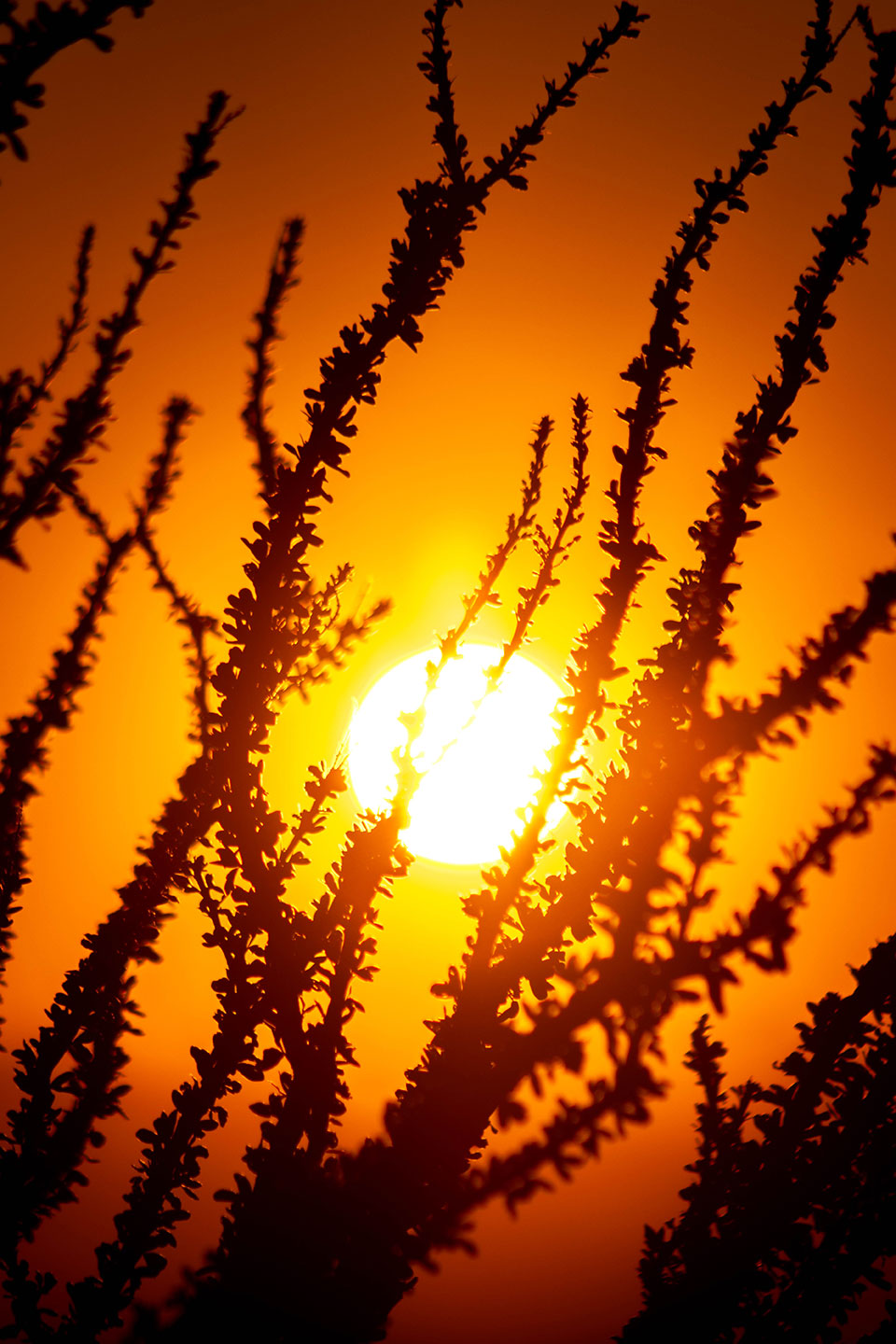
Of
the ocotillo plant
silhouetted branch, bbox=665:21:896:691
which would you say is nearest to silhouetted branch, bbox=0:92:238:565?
the ocotillo plant

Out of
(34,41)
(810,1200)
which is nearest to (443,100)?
(34,41)

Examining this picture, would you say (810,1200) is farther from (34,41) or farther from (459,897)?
(34,41)

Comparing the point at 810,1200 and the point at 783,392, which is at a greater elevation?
the point at 783,392

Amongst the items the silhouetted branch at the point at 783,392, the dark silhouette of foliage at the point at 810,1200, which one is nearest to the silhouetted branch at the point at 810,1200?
the dark silhouette of foliage at the point at 810,1200

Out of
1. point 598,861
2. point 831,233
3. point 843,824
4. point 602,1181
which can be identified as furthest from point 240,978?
point 602,1181

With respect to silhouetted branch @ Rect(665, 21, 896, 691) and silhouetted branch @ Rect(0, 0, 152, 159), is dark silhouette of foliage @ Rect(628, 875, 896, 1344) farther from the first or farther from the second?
silhouetted branch @ Rect(0, 0, 152, 159)

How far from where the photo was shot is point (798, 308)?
232 cm

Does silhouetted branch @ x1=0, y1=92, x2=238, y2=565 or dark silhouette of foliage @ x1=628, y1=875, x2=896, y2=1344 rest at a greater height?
silhouetted branch @ x1=0, y1=92, x2=238, y2=565

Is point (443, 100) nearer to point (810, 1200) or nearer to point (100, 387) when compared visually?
point (100, 387)

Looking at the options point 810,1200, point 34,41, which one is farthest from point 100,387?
point 810,1200

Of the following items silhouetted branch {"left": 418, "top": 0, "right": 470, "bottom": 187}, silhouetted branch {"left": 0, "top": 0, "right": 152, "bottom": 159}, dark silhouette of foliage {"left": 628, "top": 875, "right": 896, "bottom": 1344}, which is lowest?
dark silhouette of foliage {"left": 628, "top": 875, "right": 896, "bottom": 1344}

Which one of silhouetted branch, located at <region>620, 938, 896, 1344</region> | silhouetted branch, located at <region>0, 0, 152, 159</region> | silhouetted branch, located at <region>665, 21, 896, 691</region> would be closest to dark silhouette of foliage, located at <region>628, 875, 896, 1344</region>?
silhouetted branch, located at <region>620, 938, 896, 1344</region>

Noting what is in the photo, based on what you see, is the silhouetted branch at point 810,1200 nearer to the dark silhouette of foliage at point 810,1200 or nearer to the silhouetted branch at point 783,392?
the dark silhouette of foliage at point 810,1200

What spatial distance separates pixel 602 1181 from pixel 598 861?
34.9 metres
